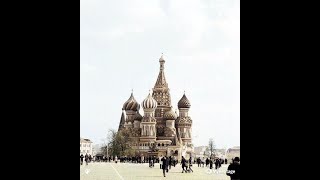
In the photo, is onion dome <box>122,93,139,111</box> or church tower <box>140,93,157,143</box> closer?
church tower <box>140,93,157,143</box>

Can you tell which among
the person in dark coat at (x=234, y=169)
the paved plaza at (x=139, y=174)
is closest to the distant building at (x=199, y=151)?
the paved plaza at (x=139, y=174)

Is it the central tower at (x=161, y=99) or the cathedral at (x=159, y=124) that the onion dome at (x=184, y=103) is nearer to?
the cathedral at (x=159, y=124)

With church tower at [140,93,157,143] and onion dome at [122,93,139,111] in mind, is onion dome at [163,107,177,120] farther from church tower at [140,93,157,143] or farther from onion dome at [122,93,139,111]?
onion dome at [122,93,139,111]

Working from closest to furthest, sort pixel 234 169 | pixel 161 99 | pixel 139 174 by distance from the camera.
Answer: pixel 234 169, pixel 139 174, pixel 161 99

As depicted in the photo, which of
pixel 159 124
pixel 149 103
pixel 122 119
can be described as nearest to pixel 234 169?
pixel 149 103

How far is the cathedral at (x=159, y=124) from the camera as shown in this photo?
173 feet

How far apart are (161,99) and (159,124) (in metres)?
→ 2.72

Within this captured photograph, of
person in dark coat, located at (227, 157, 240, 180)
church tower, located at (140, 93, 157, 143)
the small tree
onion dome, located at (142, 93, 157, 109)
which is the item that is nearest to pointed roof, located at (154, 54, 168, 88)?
church tower, located at (140, 93, 157, 143)

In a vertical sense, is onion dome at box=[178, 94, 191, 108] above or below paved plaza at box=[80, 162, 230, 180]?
above

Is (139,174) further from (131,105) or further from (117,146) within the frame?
(131,105)

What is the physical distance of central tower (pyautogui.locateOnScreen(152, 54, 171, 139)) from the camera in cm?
5444

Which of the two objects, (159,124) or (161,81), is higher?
(161,81)

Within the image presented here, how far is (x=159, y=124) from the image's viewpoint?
5444 cm
